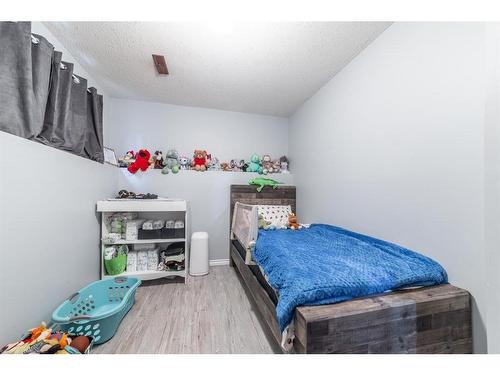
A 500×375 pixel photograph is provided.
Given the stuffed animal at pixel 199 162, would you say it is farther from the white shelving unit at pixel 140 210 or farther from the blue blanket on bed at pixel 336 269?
the blue blanket on bed at pixel 336 269

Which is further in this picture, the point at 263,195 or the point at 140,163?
the point at 263,195

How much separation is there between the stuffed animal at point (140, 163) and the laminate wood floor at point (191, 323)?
4.72 ft

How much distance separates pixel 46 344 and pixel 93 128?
185 cm

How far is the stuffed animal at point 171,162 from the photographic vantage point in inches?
104

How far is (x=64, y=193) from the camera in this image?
59.8 inches

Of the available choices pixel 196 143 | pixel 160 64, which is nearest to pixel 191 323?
pixel 196 143

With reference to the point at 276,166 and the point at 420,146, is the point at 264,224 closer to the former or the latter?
the point at 276,166

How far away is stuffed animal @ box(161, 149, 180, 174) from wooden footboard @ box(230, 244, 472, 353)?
2.33m

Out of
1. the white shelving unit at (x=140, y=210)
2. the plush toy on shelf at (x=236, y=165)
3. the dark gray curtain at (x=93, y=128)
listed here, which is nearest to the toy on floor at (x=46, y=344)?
the white shelving unit at (x=140, y=210)

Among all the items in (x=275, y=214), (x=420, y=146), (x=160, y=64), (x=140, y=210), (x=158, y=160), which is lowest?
(x=275, y=214)

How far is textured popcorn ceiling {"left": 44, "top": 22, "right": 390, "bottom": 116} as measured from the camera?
4.86 feet

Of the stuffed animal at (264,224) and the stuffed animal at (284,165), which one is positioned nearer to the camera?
the stuffed animal at (264,224)

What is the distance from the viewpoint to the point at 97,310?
1.68 m
